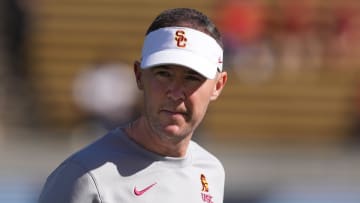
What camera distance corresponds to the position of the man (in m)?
3.33

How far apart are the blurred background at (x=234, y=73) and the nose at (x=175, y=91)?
1065 centimetres

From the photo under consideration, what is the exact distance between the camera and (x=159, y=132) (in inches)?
135

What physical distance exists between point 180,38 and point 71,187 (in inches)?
22.3

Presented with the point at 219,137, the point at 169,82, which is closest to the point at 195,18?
the point at 169,82

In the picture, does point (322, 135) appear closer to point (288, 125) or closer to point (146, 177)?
point (288, 125)

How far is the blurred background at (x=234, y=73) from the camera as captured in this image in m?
14.6

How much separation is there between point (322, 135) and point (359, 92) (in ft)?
2.61

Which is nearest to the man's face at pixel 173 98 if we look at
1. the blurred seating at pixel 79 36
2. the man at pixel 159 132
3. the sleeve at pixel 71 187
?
the man at pixel 159 132

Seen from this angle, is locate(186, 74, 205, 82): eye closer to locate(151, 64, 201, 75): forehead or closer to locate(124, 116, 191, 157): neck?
locate(151, 64, 201, 75): forehead

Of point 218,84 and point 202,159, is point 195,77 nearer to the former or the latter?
point 218,84

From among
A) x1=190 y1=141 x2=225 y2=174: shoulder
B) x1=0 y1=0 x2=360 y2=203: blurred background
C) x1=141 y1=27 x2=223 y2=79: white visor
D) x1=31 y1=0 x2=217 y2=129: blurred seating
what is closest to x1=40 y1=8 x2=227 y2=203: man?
x1=141 y1=27 x2=223 y2=79: white visor

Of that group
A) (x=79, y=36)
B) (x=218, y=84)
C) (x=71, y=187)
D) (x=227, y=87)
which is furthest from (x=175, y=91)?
(x=79, y=36)

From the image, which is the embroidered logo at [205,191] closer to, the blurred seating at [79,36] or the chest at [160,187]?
the chest at [160,187]

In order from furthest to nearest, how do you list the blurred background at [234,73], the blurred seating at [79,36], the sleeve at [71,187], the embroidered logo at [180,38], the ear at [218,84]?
the blurred seating at [79,36], the blurred background at [234,73], the ear at [218,84], the embroidered logo at [180,38], the sleeve at [71,187]
